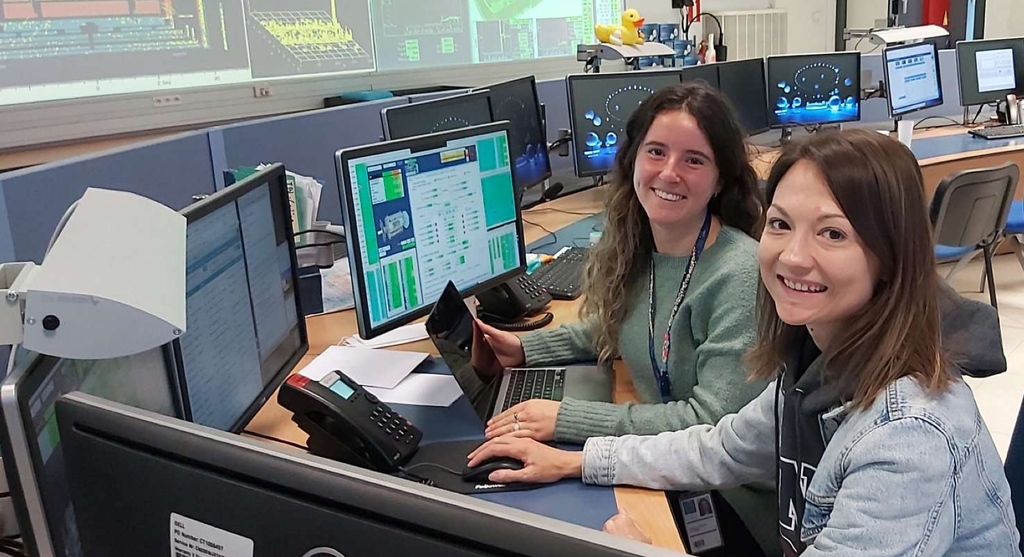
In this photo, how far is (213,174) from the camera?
2389 millimetres

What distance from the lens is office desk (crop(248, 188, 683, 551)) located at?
117 centimetres

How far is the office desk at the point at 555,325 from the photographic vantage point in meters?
1.17

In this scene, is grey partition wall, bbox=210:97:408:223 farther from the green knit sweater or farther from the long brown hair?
the long brown hair

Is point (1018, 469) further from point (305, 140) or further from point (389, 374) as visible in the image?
point (305, 140)

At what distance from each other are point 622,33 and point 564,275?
2043 millimetres

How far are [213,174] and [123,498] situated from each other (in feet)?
6.27

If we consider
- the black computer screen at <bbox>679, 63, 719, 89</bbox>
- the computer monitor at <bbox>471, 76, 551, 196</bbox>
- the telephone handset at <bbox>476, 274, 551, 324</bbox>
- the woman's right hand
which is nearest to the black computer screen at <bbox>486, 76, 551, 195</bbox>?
the computer monitor at <bbox>471, 76, 551, 196</bbox>

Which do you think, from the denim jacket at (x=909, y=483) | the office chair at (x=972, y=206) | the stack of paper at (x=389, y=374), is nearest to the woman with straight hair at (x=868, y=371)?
the denim jacket at (x=909, y=483)

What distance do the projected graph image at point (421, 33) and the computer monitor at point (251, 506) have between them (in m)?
4.42

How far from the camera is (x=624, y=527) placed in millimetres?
1092

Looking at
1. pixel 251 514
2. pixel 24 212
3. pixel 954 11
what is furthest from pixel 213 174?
pixel 954 11

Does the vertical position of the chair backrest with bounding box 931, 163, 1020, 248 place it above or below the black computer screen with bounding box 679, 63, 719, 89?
below

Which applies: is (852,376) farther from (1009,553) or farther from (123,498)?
(123,498)

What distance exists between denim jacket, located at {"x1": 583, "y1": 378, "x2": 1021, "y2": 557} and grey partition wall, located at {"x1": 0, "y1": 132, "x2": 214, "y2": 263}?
1.39 m
